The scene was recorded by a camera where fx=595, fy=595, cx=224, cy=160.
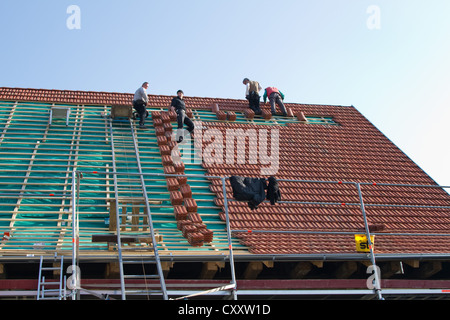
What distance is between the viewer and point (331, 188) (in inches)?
473

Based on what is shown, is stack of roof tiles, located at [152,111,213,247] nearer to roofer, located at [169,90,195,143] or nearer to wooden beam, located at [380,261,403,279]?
roofer, located at [169,90,195,143]

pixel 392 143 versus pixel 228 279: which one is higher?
pixel 392 143

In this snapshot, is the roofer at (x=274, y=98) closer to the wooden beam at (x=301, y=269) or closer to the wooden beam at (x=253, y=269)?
the wooden beam at (x=301, y=269)

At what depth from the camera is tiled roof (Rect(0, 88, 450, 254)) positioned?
9984mm

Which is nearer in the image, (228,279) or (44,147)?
(228,279)

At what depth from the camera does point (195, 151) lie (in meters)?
12.6

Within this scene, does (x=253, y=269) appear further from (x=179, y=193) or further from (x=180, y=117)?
(x=180, y=117)

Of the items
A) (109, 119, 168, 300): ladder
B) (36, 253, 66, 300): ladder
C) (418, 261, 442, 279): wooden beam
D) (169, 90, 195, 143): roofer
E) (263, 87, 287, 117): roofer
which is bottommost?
(36, 253, 66, 300): ladder

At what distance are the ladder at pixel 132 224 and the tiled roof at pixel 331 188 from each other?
1.49 m

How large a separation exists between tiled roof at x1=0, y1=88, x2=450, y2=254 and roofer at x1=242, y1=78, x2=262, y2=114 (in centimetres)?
32

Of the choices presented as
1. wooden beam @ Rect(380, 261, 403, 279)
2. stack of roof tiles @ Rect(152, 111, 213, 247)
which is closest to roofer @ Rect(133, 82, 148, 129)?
stack of roof tiles @ Rect(152, 111, 213, 247)
